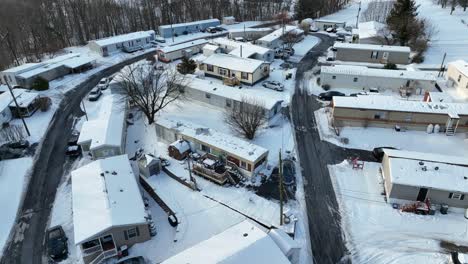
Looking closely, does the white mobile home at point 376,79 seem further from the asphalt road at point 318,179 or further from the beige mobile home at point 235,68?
the beige mobile home at point 235,68

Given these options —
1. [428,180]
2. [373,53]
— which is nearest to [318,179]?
[428,180]

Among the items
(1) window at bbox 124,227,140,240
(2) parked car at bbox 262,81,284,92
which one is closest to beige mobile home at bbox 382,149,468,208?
(1) window at bbox 124,227,140,240

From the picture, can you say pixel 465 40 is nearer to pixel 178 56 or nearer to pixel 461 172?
pixel 461 172

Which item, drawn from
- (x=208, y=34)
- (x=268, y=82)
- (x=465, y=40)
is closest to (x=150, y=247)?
(x=268, y=82)

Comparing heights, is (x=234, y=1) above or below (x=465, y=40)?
above

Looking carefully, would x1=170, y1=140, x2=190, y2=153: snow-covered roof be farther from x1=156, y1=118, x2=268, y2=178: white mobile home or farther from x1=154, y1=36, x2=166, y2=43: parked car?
x1=154, y1=36, x2=166, y2=43: parked car

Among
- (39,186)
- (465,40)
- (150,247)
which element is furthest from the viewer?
(465,40)

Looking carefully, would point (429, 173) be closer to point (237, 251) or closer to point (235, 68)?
point (237, 251)
